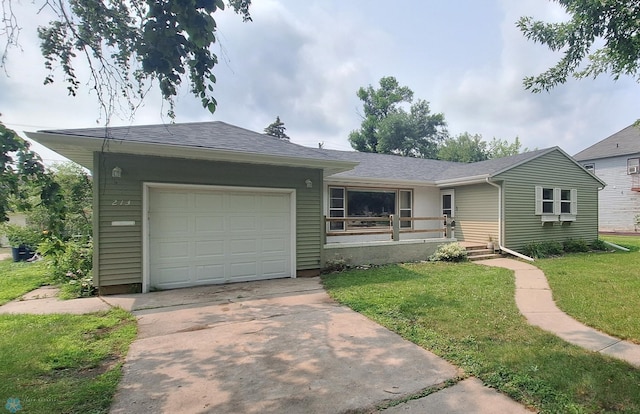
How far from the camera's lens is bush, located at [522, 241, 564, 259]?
11211mm

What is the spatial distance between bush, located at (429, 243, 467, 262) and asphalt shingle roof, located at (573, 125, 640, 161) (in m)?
21.7

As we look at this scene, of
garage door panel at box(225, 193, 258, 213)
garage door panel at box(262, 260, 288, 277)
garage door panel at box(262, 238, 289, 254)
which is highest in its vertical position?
garage door panel at box(225, 193, 258, 213)

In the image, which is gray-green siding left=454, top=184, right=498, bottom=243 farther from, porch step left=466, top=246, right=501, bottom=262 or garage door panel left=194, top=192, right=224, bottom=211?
garage door panel left=194, top=192, right=224, bottom=211

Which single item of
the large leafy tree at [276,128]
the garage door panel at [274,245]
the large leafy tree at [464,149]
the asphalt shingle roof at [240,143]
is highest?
the large leafy tree at [276,128]

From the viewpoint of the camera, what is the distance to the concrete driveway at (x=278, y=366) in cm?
256

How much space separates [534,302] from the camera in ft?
→ 18.1

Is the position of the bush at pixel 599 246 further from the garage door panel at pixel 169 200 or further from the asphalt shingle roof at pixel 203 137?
the garage door panel at pixel 169 200

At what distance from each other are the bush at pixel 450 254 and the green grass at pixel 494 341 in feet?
8.33

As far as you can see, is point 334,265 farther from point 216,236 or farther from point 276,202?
point 216,236

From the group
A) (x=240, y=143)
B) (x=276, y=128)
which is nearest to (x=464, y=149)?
(x=276, y=128)

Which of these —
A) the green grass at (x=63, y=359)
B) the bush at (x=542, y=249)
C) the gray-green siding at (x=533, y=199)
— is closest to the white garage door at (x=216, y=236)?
the green grass at (x=63, y=359)

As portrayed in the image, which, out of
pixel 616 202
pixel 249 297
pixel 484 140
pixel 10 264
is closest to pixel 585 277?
pixel 249 297

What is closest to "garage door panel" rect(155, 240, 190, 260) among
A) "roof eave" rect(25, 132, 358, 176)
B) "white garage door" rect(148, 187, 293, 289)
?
"white garage door" rect(148, 187, 293, 289)

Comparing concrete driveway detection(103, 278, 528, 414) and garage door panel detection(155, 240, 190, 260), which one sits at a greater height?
garage door panel detection(155, 240, 190, 260)
